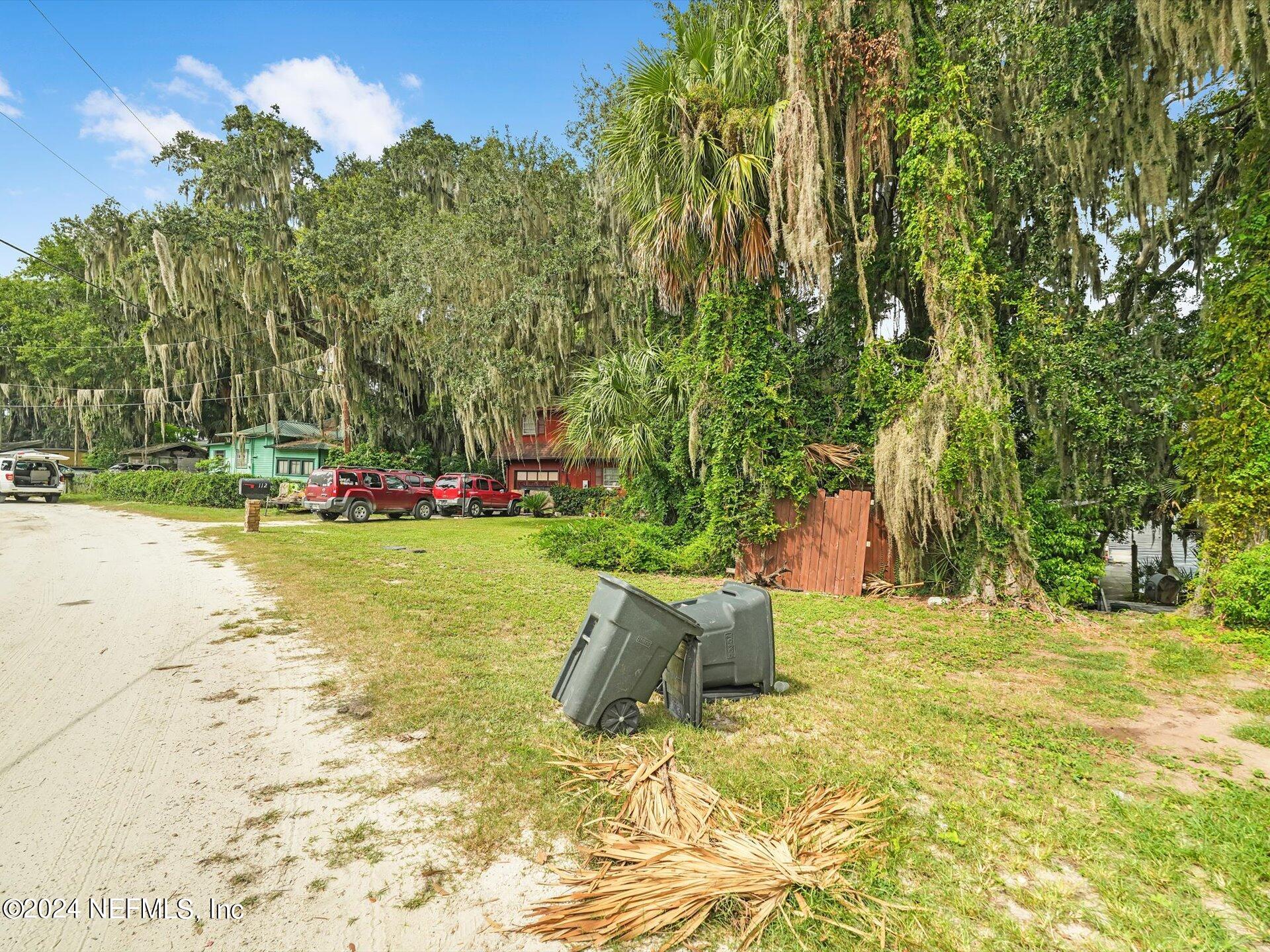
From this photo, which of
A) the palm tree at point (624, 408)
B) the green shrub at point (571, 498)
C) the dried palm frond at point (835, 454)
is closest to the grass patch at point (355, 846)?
the dried palm frond at point (835, 454)

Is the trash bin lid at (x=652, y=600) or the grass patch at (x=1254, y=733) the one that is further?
the grass patch at (x=1254, y=733)

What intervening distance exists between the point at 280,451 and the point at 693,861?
36829 mm

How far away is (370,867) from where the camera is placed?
2.52 m

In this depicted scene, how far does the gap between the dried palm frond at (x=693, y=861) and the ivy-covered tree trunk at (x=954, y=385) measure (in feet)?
19.5

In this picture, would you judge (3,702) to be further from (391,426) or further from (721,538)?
(391,426)

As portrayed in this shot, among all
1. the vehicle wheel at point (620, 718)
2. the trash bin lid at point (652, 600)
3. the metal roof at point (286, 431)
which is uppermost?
the metal roof at point (286, 431)

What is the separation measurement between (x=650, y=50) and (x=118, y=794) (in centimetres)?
1120

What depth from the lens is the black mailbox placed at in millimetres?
22984

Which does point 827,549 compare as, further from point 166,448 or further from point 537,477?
point 166,448

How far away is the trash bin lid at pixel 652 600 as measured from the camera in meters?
3.53

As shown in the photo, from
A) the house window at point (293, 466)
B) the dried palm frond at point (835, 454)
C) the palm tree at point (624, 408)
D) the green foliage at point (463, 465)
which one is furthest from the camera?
the house window at point (293, 466)

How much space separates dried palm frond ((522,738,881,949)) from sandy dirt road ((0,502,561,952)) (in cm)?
25

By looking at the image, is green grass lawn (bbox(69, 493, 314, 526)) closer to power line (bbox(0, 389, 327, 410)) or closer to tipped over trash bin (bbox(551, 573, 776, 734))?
power line (bbox(0, 389, 327, 410))

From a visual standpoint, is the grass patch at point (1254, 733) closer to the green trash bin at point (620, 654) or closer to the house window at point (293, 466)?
the green trash bin at point (620, 654)
